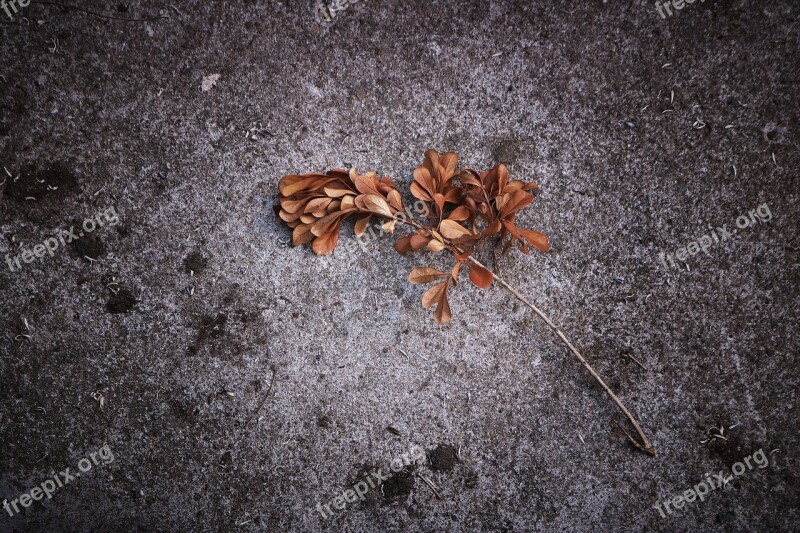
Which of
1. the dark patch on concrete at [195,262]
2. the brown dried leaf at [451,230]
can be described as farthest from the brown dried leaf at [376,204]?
the dark patch on concrete at [195,262]

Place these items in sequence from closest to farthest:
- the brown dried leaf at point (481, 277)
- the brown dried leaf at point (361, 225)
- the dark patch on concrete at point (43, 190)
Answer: the brown dried leaf at point (481, 277)
the brown dried leaf at point (361, 225)
the dark patch on concrete at point (43, 190)

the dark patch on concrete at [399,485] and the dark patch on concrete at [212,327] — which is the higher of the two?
the dark patch on concrete at [212,327]

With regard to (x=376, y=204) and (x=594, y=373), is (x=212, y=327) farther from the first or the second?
(x=594, y=373)

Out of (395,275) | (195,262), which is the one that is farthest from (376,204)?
(195,262)

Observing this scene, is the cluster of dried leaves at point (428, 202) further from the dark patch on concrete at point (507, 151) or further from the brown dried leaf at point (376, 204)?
the dark patch on concrete at point (507, 151)

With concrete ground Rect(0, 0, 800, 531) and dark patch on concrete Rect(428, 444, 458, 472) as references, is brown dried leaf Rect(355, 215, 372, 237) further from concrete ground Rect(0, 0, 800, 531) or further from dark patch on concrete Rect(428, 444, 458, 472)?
dark patch on concrete Rect(428, 444, 458, 472)

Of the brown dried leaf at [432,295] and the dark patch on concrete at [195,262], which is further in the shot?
the dark patch on concrete at [195,262]
